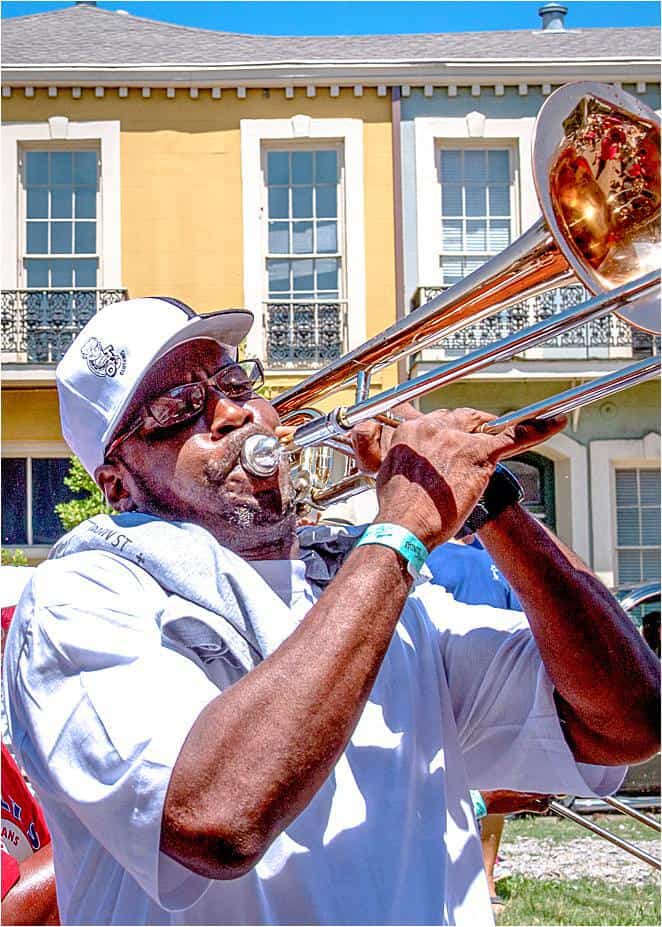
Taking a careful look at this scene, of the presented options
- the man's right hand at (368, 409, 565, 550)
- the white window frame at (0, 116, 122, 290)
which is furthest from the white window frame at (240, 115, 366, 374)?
the man's right hand at (368, 409, 565, 550)

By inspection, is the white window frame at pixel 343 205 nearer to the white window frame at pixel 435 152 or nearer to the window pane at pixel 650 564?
the white window frame at pixel 435 152

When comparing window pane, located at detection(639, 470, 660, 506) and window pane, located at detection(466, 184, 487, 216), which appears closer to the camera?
window pane, located at detection(639, 470, 660, 506)

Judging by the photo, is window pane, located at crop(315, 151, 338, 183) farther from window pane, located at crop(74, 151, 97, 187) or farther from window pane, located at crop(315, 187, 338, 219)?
window pane, located at crop(74, 151, 97, 187)

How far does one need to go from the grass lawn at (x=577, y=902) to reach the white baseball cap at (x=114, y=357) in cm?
363

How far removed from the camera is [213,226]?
13.4 m

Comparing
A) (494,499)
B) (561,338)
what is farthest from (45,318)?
(494,499)

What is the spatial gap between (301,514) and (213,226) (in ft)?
36.2

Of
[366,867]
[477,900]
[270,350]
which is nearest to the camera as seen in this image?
[366,867]

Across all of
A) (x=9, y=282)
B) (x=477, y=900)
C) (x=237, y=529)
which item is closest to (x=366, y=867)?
(x=477, y=900)

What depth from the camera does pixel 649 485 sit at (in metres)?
13.5

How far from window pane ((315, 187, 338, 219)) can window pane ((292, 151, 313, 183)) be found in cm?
17

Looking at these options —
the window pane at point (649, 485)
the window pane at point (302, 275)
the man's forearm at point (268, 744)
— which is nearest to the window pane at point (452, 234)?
the window pane at point (302, 275)

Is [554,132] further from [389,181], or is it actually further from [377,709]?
[389,181]

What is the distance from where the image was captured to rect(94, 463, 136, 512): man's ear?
205 cm
